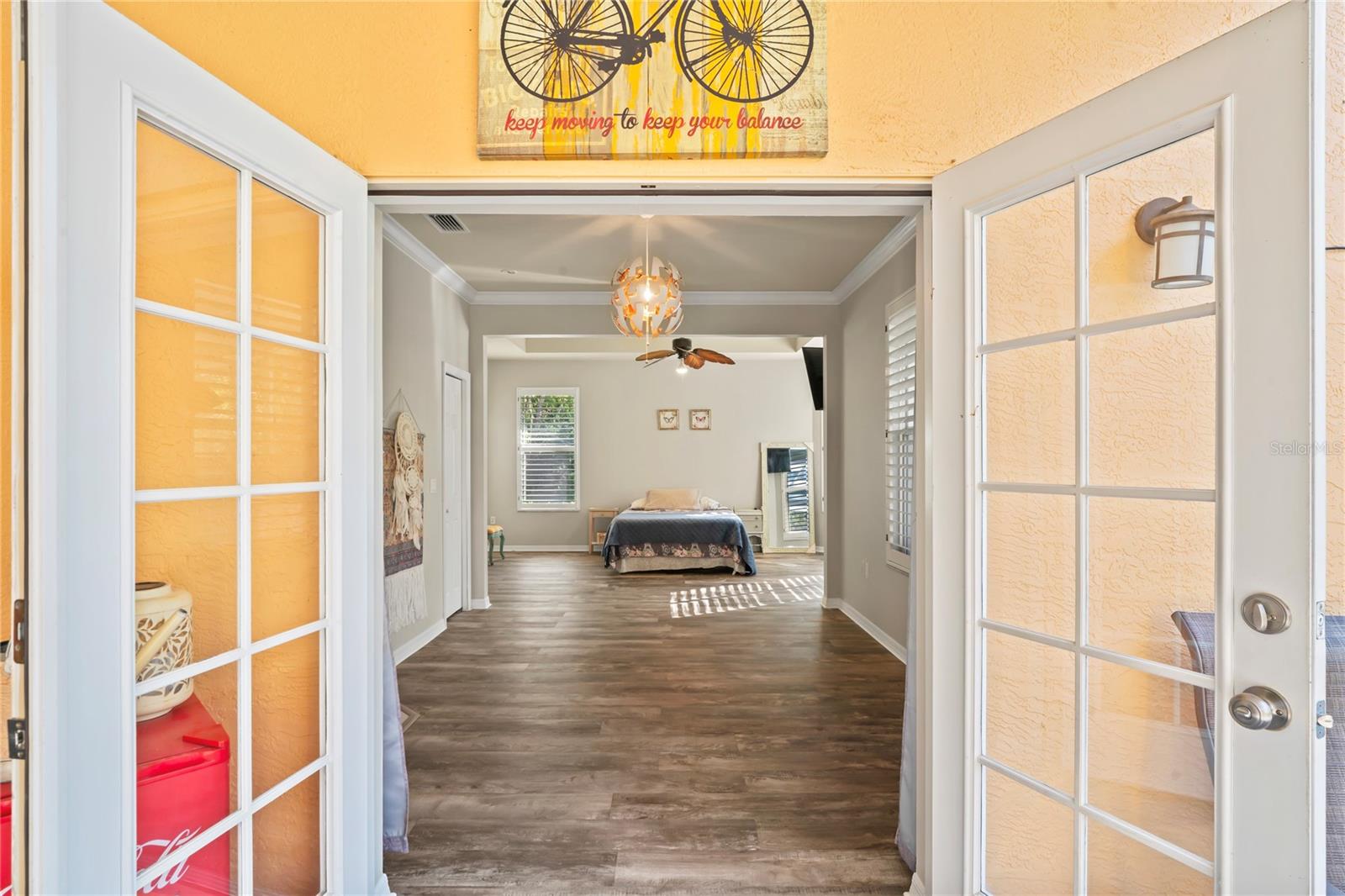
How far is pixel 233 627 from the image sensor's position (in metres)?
1.29

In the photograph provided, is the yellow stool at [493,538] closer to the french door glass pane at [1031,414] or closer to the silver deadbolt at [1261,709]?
the french door glass pane at [1031,414]

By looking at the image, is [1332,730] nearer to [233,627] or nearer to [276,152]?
[233,627]

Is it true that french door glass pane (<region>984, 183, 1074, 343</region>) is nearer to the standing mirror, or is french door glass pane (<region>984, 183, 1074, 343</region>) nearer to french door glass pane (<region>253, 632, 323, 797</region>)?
french door glass pane (<region>253, 632, 323, 797</region>)

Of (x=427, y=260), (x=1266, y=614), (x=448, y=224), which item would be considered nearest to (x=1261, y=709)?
(x=1266, y=614)

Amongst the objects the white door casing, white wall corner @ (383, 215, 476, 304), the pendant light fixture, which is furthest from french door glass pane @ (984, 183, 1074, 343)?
the white door casing

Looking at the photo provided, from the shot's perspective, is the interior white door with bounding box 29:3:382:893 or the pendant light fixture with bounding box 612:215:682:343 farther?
the pendant light fixture with bounding box 612:215:682:343

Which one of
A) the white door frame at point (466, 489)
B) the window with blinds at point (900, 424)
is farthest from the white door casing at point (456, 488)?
the window with blinds at point (900, 424)

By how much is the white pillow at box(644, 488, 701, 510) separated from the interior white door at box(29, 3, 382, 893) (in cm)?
635

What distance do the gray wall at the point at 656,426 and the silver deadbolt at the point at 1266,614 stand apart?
747cm

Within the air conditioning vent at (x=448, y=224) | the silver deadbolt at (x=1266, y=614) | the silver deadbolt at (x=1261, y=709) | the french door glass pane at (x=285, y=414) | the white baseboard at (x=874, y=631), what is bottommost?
the white baseboard at (x=874, y=631)

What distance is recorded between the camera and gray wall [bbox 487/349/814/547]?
8.52 m

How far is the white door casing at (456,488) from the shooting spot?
485 cm

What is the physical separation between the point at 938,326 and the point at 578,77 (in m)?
1.12

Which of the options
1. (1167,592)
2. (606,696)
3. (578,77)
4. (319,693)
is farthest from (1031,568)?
(606,696)
